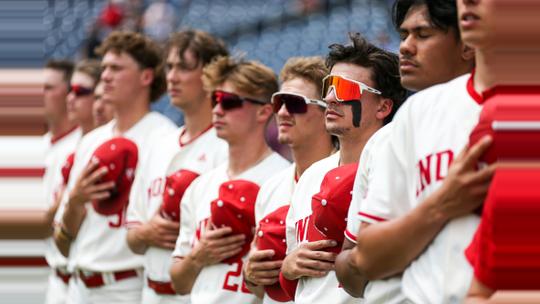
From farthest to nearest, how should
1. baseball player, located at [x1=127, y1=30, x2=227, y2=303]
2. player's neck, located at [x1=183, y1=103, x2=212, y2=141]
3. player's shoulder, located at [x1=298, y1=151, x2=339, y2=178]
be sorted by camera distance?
player's neck, located at [x1=183, y1=103, x2=212, y2=141], baseball player, located at [x1=127, y1=30, x2=227, y2=303], player's shoulder, located at [x1=298, y1=151, x2=339, y2=178]

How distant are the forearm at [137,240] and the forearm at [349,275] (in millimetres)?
3475

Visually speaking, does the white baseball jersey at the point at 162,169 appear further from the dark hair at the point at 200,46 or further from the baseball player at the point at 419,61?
the baseball player at the point at 419,61

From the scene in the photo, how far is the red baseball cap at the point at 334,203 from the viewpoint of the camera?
14.2 feet

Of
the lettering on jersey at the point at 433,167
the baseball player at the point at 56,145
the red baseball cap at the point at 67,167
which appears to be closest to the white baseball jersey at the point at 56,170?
the baseball player at the point at 56,145

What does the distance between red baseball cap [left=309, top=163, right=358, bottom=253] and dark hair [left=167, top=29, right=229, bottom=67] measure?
10.0 ft

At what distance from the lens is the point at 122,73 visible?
8297 mm

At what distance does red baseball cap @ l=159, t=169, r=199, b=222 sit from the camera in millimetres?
6798

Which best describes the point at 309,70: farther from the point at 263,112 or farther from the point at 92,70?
the point at 92,70

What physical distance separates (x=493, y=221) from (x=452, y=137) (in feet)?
1.62

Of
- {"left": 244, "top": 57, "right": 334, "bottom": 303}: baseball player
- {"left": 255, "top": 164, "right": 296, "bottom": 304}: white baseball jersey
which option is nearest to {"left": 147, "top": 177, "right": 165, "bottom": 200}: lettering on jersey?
{"left": 255, "top": 164, "right": 296, "bottom": 304}: white baseball jersey

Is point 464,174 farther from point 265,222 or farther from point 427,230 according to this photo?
point 265,222

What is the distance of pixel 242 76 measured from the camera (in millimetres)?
6473

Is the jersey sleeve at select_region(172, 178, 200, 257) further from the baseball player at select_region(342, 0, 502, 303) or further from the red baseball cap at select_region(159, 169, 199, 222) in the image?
the baseball player at select_region(342, 0, 502, 303)

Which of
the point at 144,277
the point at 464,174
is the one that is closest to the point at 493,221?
the point at 464,174
